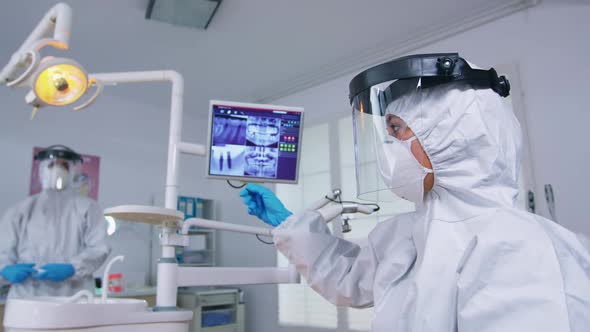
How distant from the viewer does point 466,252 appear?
0.91 meters

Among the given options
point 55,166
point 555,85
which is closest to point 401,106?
point 555,85

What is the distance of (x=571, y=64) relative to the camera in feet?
8.54

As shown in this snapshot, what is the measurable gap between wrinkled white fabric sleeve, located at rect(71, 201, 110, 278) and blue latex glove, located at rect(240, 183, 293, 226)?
1.62 meters

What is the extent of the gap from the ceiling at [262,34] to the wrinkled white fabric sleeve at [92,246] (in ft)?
3.81

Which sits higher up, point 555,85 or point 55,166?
point 555,85

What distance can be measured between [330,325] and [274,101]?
2.06 meters

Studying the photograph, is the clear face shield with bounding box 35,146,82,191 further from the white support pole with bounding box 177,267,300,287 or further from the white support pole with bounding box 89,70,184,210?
the white support pole with bounding box 177,267,300,287

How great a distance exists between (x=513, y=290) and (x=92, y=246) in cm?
258

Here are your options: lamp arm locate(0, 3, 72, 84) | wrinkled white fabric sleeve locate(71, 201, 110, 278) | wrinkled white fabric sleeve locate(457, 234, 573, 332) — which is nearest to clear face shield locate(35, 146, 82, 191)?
wrinkled white fabric sleeve locate(71, 201, 110, 278)

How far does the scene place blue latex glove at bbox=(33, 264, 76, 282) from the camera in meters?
2.47

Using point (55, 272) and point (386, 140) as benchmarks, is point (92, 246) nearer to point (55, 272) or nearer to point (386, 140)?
point (55, 272)

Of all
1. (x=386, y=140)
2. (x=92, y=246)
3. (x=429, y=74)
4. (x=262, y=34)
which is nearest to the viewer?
(x=429, y=74)

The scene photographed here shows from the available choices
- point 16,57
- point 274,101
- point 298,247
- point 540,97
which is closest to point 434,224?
point 298,247

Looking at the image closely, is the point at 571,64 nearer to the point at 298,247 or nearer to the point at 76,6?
the point at 298,247
